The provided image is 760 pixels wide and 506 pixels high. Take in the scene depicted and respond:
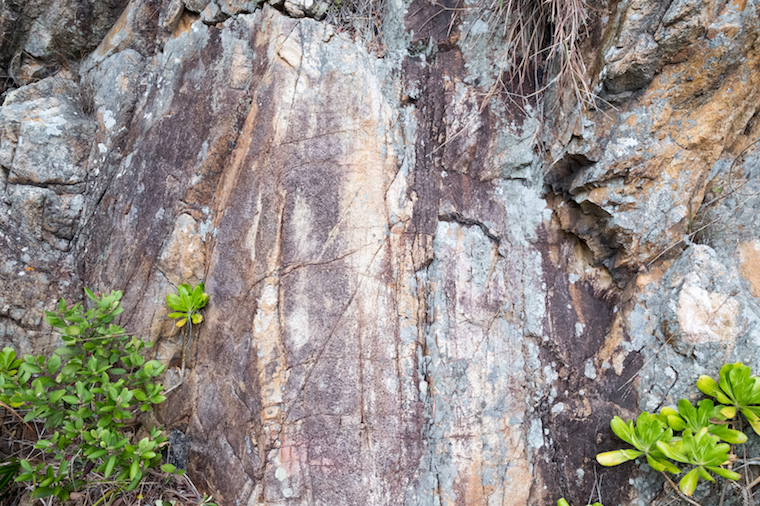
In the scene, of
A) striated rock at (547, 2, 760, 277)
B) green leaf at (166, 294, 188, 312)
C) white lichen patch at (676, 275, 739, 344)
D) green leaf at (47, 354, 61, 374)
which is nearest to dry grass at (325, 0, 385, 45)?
striated rock at (547, 2, 760, 277)

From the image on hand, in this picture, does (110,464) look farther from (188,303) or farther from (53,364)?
(188,303)

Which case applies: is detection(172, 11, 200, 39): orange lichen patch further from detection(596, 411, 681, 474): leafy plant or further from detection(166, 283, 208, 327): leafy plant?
detection(596, 411, 681, 474): leafy plant

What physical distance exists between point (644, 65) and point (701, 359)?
128 cm

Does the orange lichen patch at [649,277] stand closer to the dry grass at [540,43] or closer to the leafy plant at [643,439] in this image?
the leafy plant at [643,439]

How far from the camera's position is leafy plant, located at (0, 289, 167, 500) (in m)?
1.90

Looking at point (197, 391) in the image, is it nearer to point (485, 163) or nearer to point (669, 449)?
point (485, 163)

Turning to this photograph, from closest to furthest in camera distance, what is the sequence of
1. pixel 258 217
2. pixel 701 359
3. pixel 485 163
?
pixel 701 359 → pixel 258 217 → pixel 485 163

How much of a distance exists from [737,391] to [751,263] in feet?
1.92

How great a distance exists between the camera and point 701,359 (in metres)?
1.81

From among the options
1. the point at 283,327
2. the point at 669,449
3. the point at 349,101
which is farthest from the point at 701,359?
the point at 349,101

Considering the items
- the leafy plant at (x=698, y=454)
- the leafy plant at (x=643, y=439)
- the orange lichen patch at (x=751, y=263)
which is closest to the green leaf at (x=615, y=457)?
the leafy plant at (x=643, y=439)

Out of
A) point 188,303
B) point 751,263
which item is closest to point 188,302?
point 188,303

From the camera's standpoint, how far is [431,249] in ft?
7.00

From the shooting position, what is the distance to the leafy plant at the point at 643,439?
172 cm
